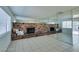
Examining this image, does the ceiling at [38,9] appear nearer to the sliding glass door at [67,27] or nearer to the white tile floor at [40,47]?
the sliding glass door at [67,27]

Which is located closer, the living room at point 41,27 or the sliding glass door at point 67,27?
the living room at point 41,27

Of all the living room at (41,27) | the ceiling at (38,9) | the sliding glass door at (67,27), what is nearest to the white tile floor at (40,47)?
the living room at (41,27)

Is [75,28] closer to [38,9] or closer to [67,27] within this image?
[67,27]

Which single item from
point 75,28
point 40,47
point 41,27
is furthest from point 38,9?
point 41,27

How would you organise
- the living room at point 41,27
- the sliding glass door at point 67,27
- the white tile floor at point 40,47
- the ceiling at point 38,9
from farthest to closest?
the sliding glass door at point 67,27 < the living room at point 41,27 < the ceiling at point 38,9 < the white tile floor at point 40,47

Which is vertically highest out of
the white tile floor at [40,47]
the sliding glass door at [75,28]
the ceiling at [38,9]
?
the ceiling at [38,9]

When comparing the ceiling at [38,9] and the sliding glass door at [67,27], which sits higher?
the ceiling at [38,9]

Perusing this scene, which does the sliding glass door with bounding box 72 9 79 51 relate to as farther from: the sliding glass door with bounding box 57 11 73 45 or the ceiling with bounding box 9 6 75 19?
the ceiling with bounding box 9 6 75 19
